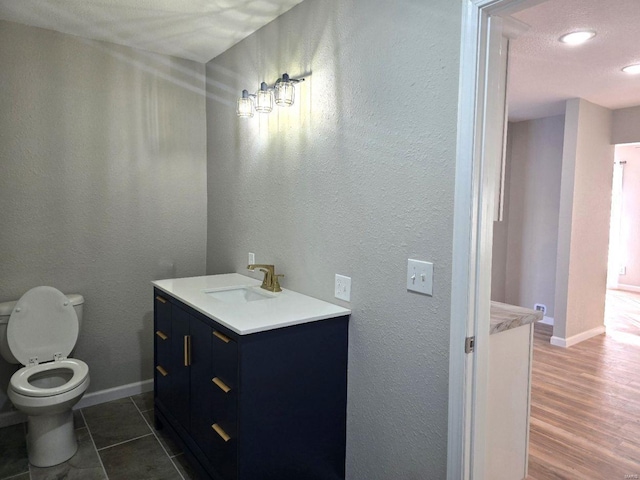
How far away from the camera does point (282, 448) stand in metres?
1.73

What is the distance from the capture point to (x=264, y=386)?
1.67 metres

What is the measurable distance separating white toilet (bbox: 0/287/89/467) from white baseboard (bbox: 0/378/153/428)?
1.39 feet

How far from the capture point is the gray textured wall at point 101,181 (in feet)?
8.32

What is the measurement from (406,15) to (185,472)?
2.34 metres

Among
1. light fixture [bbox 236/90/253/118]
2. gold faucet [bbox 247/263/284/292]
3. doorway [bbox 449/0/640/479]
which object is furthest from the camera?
light fixture [bbox 236/90/253/118]

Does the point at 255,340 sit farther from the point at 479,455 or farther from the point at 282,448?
the point at 479,455

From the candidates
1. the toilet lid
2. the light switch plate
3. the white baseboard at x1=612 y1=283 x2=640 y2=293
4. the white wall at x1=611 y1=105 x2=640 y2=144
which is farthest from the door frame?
the white baseboard at x1=612 y1=283 x2=640 y2=293

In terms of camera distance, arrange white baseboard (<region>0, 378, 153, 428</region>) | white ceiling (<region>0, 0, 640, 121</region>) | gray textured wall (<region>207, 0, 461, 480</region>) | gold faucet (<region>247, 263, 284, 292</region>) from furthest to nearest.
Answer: white baseboard (<region>0, 378, 153, 428</region>) → gold faucet (<region>247, 263, 284, 292</region>) → white ceiling (<region>0, 0, 640, 121</region>) → gray textured wall (<region>207, 0, 461, 480</region>)

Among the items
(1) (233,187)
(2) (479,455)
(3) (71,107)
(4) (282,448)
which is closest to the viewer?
(2) (479,455)

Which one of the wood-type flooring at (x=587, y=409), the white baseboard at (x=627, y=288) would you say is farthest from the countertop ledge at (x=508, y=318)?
the white baseboard at (x=627, y=288)

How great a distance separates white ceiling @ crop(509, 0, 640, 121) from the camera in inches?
86.9

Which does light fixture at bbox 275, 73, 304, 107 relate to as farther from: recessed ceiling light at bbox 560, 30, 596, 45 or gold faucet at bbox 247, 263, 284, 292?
recessed ceiling light at bbox 560, 30, 596, 45

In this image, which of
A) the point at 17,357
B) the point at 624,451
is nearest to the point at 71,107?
the point at 17,357

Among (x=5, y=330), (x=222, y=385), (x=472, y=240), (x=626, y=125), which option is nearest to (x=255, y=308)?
(x=222, y=385)
